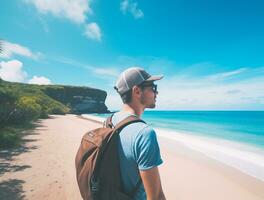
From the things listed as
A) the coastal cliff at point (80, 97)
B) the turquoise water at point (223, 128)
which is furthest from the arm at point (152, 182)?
the coastal cliff at point (80, 97)

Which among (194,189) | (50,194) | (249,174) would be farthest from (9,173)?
(249,174)

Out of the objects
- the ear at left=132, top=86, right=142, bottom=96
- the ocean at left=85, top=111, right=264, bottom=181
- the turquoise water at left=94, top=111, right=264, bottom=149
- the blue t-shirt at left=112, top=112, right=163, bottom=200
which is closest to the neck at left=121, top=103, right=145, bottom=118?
the ear at left=132, top=86, right=142, bottom=96

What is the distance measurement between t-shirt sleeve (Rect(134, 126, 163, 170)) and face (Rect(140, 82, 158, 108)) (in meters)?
0.39

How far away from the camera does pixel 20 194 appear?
3.82 meters

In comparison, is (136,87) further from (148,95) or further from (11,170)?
(11,170)

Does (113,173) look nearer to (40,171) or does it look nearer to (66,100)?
(40,171)

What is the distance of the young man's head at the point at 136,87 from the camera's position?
1.48 m

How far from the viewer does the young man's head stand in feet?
4.84

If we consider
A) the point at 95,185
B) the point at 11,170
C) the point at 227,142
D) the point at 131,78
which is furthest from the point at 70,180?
the point at 227,142

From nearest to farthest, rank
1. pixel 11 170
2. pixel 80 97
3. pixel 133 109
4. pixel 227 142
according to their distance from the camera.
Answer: pixel 133 109
pixel 11 170
pixel 227 142
pixel 80 97

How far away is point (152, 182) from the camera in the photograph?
1.17m

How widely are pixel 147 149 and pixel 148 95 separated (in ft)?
1.75

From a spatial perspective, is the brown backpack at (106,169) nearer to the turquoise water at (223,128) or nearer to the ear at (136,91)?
the ear at (136,91)

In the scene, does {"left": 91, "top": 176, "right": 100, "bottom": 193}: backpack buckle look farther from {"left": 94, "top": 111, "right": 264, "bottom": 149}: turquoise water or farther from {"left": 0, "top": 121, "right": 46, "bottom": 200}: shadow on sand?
{"left": 94, "top": 111, "right": 264, "bottom": 149}: turquoise water
